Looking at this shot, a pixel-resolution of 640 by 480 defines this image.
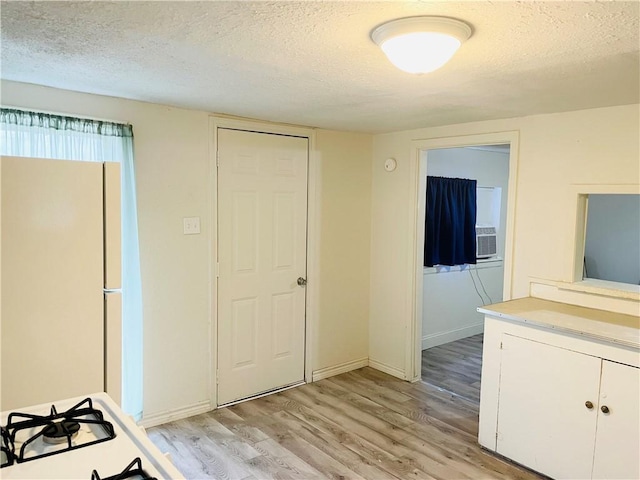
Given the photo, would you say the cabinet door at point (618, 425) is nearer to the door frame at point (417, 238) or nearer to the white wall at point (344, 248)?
the door frame at point (417, 238)

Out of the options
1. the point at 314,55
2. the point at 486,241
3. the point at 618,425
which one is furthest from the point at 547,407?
the point at 486,241

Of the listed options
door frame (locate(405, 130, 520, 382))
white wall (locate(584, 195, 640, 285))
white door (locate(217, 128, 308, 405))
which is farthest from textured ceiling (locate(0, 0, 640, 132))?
white wall (locate(584, 195, 640, 285))

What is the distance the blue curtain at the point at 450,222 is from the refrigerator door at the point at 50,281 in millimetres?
3495

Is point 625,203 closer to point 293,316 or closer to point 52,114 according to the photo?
point 293,316

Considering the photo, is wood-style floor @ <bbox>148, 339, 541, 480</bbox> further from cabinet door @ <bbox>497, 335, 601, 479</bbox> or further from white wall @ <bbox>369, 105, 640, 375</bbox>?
white wall @ <bbox>369, 105, 640, 375</bbox>

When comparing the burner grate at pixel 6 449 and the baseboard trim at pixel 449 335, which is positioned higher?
the burner grate at pixel 6 449

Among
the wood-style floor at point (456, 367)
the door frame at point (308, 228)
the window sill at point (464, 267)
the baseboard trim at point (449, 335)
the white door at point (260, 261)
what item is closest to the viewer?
the door frame at point (308, 228)

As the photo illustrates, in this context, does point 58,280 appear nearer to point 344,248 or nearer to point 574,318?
point 574,318

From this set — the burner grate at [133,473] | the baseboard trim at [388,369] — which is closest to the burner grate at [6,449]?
the burner grate at [133,473]

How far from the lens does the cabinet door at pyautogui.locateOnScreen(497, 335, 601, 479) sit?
250 centimetres

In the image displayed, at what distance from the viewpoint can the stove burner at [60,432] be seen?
1.30 meters

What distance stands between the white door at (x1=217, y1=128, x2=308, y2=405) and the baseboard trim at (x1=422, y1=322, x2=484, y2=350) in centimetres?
164

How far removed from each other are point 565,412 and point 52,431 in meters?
2.47

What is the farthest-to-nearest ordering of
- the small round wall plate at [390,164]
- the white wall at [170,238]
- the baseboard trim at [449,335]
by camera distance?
the baseboard trim at [449,335]
the small round wall plate at [390,164]
the white wall at [170,238]
